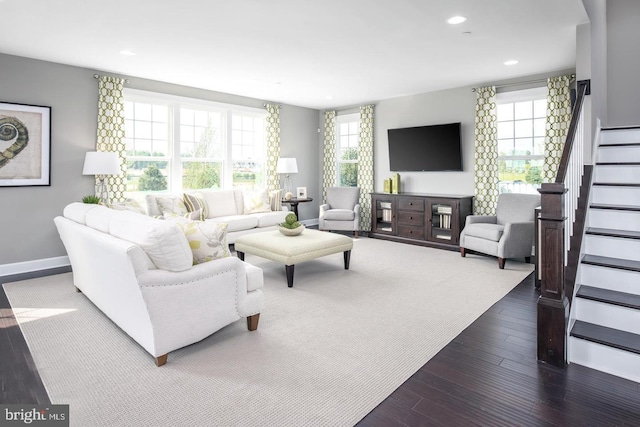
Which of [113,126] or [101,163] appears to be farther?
[113,126]

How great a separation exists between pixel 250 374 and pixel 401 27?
134 inches

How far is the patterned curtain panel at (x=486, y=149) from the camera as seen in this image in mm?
5898

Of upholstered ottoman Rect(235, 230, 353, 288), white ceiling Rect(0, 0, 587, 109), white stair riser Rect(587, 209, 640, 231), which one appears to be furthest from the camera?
upholstered ottoman Rect(235, 230, 353, 288)

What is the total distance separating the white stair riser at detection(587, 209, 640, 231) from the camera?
290 centimetres

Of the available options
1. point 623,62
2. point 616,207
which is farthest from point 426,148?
point 616,207

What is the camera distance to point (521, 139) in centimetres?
579

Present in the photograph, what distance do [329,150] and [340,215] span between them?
180 centimetres

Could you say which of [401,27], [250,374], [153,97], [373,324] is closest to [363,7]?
[401,27]

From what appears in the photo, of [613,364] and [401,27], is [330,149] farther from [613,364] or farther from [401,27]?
[613,364]

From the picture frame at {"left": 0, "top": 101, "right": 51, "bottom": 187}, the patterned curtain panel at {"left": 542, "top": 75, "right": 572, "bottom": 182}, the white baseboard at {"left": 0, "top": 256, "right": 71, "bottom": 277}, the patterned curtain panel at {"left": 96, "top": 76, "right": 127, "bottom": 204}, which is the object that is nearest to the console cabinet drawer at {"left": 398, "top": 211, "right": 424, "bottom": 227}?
the patterned curtain panel at {"left": 542, "top": 75, "right": 572, "bottom": 182}

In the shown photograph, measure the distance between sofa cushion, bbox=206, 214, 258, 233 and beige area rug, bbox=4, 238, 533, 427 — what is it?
1786 mm

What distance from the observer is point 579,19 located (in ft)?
11.8

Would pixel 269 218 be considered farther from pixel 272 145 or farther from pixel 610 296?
pixel 610 296

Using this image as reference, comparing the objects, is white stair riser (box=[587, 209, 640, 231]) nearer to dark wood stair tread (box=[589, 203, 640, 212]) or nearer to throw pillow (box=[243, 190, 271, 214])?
dark wood stair tread (box=[589, 203, 640, 212])
